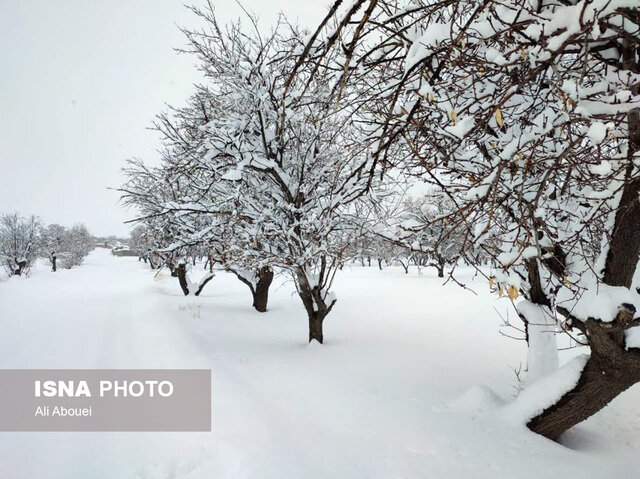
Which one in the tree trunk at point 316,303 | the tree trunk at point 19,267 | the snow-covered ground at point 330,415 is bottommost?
the tree trunk at point 19,267

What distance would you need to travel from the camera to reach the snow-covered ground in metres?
2.80

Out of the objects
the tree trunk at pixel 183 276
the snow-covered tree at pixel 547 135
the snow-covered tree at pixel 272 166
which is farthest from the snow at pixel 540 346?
the tree trunk at pixel 183 276

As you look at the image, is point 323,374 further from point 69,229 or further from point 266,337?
point 69,229

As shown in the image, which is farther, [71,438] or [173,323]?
[173,323]

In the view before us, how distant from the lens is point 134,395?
13.6 ft

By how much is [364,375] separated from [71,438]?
11.8 ft

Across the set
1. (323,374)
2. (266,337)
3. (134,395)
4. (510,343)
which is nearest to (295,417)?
(323,374)

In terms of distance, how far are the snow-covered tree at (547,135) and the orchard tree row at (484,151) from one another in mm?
17

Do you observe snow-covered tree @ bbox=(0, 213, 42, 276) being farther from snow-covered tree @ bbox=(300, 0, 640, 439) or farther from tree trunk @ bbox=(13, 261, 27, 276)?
snow-covered tree @ bbox=(300, 0, 640, 439)

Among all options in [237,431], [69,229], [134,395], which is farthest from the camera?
[69,229]

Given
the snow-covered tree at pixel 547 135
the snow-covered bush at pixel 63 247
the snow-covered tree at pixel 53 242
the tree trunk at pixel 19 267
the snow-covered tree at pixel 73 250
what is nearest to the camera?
the snow-covered tree at pixel 547 135

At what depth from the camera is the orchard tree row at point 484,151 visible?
1.81 meters

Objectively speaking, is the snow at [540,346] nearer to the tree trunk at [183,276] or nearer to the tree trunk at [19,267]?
the tree trunk at [183,276]

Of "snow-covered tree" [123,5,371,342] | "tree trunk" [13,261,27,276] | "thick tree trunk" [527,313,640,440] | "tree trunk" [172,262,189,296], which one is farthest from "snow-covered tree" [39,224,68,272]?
"thick tree trunk" [527,313,640,440]
